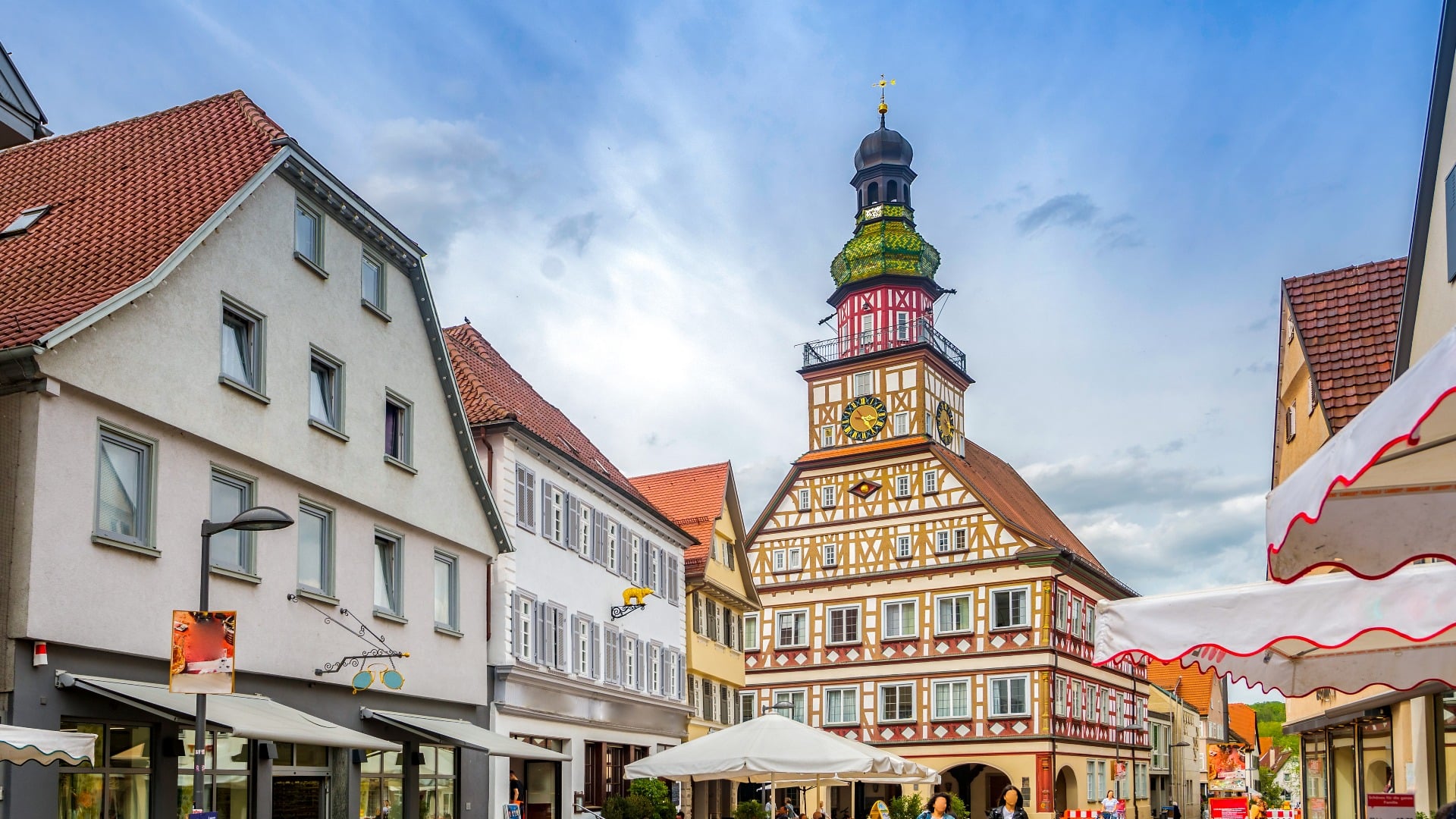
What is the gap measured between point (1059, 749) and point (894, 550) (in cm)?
929

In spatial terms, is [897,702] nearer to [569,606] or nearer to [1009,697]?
[1009,697]

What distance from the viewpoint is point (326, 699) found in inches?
816

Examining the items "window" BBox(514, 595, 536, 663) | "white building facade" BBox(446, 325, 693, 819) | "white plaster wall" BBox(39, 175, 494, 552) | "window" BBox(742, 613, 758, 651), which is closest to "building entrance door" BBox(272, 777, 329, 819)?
"white plaster wall" BBox(39, 175, 494, 552)

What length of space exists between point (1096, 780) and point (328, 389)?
45264 millimetres

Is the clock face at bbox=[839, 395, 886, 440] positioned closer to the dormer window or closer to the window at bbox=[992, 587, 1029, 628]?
the window at bbox=[992, 587, 1029, 628]

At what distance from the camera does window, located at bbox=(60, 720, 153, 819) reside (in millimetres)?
15430

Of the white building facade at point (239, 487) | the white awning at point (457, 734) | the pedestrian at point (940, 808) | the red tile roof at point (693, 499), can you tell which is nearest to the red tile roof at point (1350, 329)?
the pedestrian at point (940, 808)

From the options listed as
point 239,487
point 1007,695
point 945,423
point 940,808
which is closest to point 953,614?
point 1007,695

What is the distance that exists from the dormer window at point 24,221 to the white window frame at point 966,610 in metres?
41.3

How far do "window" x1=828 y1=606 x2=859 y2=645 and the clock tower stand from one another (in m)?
6.47

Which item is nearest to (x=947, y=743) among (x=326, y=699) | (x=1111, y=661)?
(x=326, y=699)

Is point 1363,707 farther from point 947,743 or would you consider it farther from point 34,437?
point 947,743

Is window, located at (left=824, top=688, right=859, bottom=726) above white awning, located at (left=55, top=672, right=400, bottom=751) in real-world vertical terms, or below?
below

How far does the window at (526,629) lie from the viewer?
2756 cm
